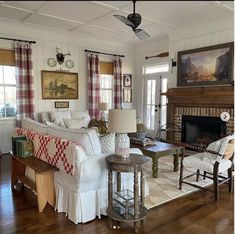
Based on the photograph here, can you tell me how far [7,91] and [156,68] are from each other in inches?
151

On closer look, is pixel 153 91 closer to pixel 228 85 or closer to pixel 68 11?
pixel 228 85

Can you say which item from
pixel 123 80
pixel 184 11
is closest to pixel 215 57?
pixel 123 80

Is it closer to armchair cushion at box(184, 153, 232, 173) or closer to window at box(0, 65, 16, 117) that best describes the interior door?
armchair cushion at box(184, 153, 232, 173)

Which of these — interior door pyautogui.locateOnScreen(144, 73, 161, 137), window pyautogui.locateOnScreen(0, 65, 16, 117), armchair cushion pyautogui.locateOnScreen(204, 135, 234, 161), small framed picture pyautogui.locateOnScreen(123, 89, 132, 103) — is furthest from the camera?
small framed picture pyautogui.locateOnScreen(123, 89, 132, 103)

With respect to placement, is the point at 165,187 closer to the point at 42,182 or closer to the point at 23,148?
the point at 42,182

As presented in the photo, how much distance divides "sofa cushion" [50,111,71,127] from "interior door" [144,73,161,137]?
2245 mm

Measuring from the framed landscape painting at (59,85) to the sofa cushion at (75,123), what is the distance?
78 centimetres

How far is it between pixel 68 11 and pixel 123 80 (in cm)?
625

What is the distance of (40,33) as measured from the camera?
539 cm

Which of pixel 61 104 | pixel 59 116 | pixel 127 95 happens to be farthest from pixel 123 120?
pixel 127 95

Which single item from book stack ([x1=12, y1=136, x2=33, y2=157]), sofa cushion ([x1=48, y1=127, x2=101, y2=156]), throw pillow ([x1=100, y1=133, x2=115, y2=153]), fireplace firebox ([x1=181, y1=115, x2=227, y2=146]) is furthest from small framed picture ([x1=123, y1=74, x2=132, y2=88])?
sofa cushion ([x1=48, y1=127, x2=101, y2=156])

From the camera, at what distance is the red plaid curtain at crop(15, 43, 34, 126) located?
5.05 metres

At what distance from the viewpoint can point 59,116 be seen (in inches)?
210

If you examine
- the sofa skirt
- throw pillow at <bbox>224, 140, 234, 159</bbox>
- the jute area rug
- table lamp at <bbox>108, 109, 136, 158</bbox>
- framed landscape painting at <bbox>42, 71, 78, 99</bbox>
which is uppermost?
framed landscape painting at <bbox>42, 71, 78, 99</bbox>
